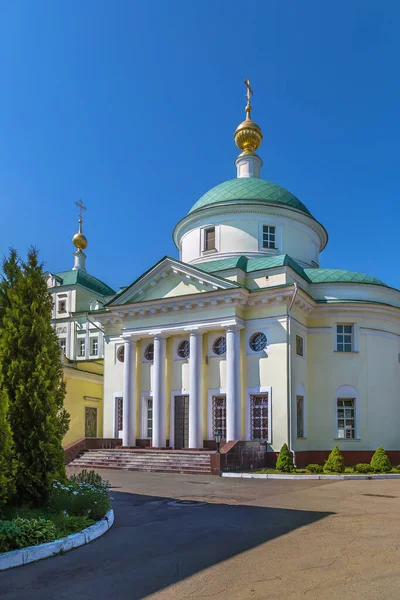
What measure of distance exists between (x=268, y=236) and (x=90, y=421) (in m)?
13.7

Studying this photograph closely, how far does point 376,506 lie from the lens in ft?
41.3

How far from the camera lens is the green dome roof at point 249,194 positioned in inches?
1168

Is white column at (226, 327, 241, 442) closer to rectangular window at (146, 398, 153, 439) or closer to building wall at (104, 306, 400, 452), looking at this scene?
building wall at (104, 306, 400, 452)

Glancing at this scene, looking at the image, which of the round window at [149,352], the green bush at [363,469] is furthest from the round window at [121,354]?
the green bush at [363,469]

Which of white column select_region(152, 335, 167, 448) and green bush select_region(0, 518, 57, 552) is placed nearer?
green bush select_region(0, 518, 57, 552)

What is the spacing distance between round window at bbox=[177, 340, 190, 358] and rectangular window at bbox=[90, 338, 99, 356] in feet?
72.1

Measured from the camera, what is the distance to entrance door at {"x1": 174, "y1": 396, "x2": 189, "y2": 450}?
2619cm

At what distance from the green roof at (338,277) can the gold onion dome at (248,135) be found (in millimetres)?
9907

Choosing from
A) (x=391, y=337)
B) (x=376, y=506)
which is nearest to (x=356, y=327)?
(x=391, y=337)

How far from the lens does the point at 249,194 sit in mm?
29797

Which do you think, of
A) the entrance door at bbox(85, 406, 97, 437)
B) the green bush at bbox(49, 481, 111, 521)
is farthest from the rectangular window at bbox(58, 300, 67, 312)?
the green bush at bbox(49, 481, 111, 521)

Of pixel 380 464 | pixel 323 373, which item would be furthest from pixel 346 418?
pixel 380 464

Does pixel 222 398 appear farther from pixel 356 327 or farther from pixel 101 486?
pixel 101 486

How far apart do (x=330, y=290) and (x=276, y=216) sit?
5235 millimetres
